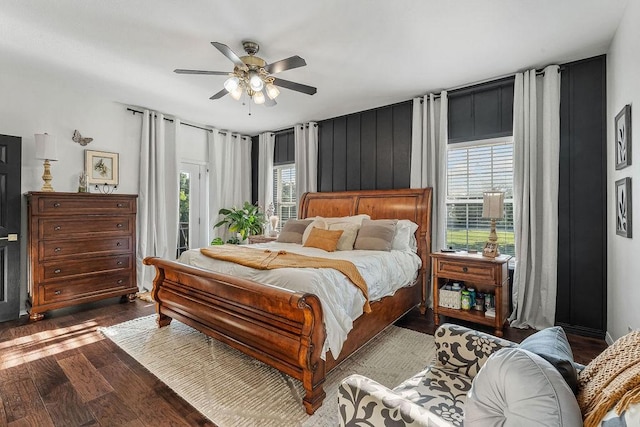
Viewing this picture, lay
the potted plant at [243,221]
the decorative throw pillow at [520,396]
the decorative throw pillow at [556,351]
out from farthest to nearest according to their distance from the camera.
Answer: the potted plant at [243,221] < the decorative throw pillow at [556,351] < the decorative throw pillow at [520,396]

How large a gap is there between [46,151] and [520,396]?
4.70m

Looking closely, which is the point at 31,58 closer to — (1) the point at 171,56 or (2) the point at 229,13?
(1) the point at 171,56

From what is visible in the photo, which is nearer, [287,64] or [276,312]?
[276,312]

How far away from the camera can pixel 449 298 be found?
3355 mm

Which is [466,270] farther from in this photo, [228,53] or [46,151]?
[46,151]

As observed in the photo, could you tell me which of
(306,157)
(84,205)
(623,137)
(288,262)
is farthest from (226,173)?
(623,137)

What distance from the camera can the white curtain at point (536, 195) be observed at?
3125mm

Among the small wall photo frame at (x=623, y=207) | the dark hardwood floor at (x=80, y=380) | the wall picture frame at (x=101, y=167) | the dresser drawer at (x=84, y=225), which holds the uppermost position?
the wall picture frame at (x=101, y=167)

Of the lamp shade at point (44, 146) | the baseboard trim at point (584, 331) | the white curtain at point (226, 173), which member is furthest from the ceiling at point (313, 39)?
the baseboard trim at point (584, 331)

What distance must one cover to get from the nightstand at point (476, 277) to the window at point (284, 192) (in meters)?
2.97

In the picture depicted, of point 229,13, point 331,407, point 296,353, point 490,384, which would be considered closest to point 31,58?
point 229,13

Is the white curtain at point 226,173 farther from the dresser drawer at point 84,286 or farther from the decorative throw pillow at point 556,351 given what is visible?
the decorative throw pillow at point 556,351

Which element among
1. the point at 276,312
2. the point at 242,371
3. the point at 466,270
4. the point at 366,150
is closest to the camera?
the point at 276,312

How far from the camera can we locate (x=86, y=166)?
411 centimetres
